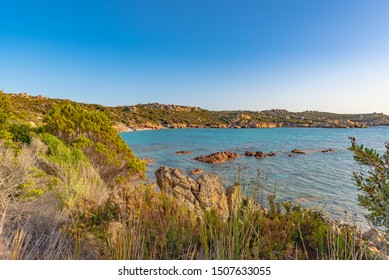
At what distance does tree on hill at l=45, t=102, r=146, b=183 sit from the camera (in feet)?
29.7

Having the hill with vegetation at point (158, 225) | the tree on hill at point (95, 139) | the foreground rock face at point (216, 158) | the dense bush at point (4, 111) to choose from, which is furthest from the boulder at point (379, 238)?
the foreground rock face at point (216, 158)

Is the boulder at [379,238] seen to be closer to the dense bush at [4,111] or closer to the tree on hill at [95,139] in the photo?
the tree on hill at [95,139]

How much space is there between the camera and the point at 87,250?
268 cm

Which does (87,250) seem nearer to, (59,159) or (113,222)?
(113,222)

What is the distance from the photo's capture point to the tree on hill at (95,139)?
9062 mm

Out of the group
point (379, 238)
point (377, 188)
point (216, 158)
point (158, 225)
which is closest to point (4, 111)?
point (158, 225)

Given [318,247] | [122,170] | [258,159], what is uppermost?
[318,247]

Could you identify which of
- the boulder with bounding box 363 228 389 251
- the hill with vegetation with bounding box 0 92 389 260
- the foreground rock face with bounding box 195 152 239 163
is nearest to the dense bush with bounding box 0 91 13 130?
the hill with vegetation with bounding box 0 92 389 260

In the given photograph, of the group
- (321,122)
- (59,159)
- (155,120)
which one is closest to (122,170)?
(59,159)

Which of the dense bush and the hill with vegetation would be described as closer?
the hill with vegetation

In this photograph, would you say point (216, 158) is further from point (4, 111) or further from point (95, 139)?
point (4, 111)

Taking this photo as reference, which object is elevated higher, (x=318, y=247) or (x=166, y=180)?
(x=318, y=247)

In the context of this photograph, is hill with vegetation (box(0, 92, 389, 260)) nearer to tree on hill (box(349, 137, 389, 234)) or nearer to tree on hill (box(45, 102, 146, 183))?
tree on hill (box(349, 137, 389, 234))
